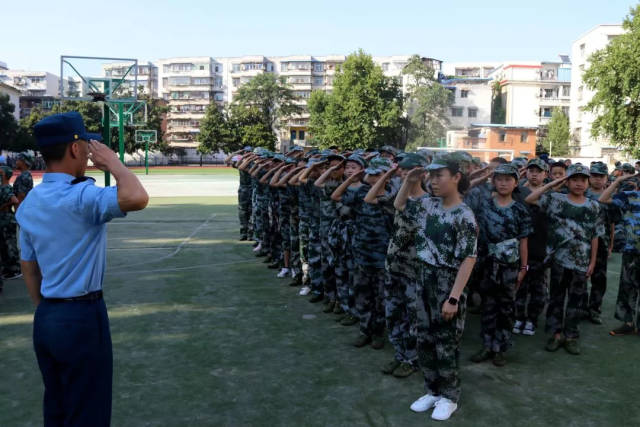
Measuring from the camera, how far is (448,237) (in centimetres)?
389

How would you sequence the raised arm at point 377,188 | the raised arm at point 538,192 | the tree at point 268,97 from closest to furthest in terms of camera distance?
1. the raised arm at point 377,188
2. the raised arm at point 538,192
3. the tree at point 268,97

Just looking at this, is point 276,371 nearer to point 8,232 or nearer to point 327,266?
point 327,266

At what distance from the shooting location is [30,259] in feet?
9.13

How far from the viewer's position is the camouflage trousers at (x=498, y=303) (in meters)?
5.11

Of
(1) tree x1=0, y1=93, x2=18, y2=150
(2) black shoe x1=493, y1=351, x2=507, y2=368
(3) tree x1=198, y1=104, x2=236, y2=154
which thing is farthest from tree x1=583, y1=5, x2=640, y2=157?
(1) tree x1=0, y1=93, x2=18, y2=150

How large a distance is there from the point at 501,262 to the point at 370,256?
1304mm

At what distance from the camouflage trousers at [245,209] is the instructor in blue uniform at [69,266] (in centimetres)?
926

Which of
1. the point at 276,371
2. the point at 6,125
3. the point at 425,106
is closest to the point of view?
the point at 276,371

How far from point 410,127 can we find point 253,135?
21551 millimetres

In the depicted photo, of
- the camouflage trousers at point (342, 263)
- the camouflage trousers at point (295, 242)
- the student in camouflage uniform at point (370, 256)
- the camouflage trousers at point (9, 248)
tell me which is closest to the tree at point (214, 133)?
the camouflage trousers at point (9, 248)

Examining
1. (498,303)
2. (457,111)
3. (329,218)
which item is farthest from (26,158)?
(457,111)

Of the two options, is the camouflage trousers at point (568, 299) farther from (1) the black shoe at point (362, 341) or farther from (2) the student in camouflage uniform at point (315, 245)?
(2) the student in camouflage uniform at point (315, 245)

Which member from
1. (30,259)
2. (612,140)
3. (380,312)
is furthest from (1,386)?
(612,140)

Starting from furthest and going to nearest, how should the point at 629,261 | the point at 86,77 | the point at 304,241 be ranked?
the point at 86,77 < the point at 304,241 < the point at 629,261
